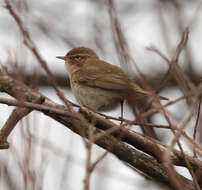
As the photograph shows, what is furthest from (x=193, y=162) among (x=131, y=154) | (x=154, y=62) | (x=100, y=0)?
(x=100, y=0)

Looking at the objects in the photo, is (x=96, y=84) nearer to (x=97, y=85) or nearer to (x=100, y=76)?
(x=97, y=85)

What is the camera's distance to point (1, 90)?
4543 millimetres

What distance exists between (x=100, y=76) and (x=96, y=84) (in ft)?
0.83

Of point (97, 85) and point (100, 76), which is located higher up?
point (100, 76)

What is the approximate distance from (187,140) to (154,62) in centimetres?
522

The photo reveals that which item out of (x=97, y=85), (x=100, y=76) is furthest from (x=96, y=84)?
(x=100, y=76)

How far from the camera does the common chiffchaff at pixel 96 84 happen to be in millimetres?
5258

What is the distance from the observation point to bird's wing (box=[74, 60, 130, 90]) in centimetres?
532

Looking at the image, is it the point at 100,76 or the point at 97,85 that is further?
the point at 100,76

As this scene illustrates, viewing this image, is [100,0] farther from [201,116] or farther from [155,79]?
[201,116]

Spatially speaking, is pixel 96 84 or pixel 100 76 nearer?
pixel 96 84

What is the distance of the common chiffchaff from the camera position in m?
5.26

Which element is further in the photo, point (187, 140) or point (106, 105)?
point (106, 105)

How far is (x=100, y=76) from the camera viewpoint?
18.9 feet
